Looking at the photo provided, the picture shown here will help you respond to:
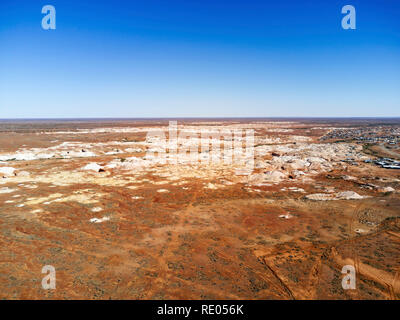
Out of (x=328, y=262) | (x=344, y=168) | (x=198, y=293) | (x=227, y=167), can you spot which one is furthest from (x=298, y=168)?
(x=198, y=293)

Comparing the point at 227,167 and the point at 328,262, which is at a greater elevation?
the point at 227,167

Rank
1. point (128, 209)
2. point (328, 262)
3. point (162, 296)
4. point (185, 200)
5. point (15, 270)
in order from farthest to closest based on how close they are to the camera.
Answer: point (185, 200)
point (128, 209)
point (328, 262)
point (15, 270)
point (162, 296)
